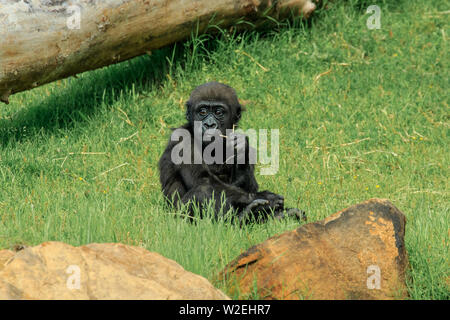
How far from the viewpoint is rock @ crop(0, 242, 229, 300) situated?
133 inches

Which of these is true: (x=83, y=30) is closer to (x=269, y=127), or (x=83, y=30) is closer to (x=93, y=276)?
(x=269, y=127)

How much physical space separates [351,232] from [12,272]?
2.02 metres

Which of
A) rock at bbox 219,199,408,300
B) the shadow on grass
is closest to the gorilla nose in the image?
rock at bbox 219,199,408,300

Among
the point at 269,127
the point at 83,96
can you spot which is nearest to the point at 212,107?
the point at 269,127

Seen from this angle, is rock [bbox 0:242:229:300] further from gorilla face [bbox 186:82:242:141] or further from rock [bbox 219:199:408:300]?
gorilla face [bbox 186:82:242:141]

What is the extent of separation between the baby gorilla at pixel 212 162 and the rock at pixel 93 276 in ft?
6.43

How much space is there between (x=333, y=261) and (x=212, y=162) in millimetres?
2293

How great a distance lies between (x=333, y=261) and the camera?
13.0 feet

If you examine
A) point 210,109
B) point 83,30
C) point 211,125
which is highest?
point 83,30

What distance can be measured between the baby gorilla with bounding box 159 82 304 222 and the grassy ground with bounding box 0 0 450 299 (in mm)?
349

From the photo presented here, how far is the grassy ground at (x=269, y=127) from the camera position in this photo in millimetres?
4840

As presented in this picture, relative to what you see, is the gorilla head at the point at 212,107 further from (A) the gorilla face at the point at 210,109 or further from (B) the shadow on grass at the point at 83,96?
(B) the shadow on grass at the point at 83,96
